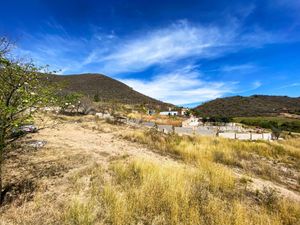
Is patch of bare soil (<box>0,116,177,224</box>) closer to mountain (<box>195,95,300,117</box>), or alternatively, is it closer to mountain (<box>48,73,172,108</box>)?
mountain (<box>48,73,172,108</box>)

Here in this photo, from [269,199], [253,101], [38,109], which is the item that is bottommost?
[269,199]

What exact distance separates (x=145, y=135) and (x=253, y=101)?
8251 cm

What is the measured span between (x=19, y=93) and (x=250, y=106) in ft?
280

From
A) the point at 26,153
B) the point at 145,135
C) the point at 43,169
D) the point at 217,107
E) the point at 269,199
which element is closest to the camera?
the point at 269,199

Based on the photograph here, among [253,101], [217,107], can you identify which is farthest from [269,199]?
[253,101]

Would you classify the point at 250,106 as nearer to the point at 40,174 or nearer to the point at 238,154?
the point at 238,154

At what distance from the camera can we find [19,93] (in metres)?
3.93

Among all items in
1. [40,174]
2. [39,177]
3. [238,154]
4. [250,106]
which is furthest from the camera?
[250,106]

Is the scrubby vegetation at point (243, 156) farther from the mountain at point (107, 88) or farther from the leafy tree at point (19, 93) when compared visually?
the mountain at point (107, 88)

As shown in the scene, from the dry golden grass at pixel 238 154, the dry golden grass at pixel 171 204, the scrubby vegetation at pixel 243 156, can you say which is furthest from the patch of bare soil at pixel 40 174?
the dry golden grass at pixel 238 154

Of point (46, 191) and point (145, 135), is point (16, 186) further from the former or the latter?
point (145, 135)

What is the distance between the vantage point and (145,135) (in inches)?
551

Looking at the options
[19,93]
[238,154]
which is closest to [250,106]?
[238,154]

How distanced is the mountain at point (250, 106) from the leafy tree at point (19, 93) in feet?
222
